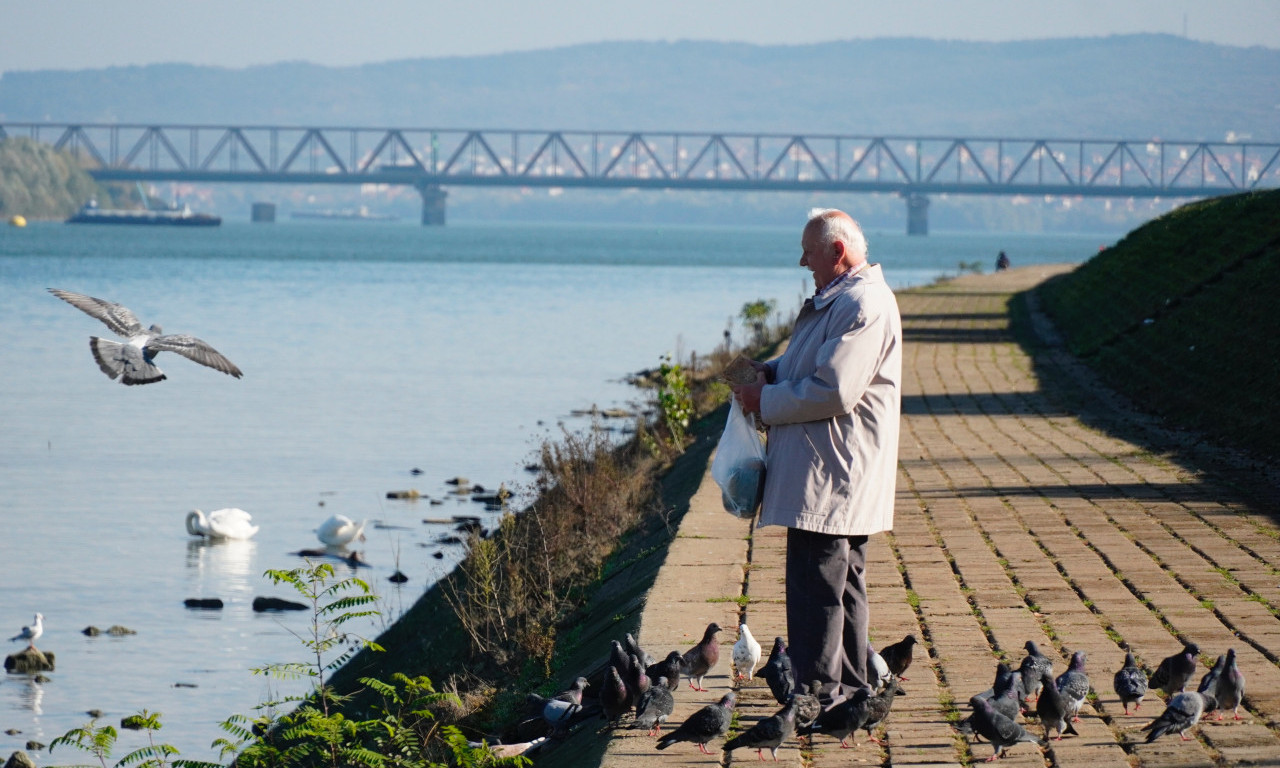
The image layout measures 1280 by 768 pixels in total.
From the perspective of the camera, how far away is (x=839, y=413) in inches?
211

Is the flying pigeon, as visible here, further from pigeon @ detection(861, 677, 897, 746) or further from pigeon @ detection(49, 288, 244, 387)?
pigeon @ detection(49, 288, 244, 387)

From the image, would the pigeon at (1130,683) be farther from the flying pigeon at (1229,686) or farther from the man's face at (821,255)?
the man's face at (821,255)

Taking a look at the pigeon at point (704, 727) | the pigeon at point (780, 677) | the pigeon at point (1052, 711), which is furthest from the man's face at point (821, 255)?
the pigeon at point (1052, 711)

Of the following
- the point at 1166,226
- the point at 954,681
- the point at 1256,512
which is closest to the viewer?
the point at 954,681

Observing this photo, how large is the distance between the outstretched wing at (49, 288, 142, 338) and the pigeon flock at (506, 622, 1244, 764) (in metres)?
4.33

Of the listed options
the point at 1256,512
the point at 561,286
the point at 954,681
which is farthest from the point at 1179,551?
the point at 561,286

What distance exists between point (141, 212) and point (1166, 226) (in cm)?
17485

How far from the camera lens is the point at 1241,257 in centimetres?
1959

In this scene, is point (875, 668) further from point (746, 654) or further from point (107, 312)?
point (107, 312)

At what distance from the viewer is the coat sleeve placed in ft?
17.5

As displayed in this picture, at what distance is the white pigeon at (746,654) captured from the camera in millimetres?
6312

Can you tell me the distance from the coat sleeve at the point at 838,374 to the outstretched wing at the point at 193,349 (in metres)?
4.39

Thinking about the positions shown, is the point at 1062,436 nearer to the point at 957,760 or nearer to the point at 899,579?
the point at 899,579

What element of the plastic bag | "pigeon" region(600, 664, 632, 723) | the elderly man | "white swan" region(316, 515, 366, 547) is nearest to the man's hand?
the elderly man
